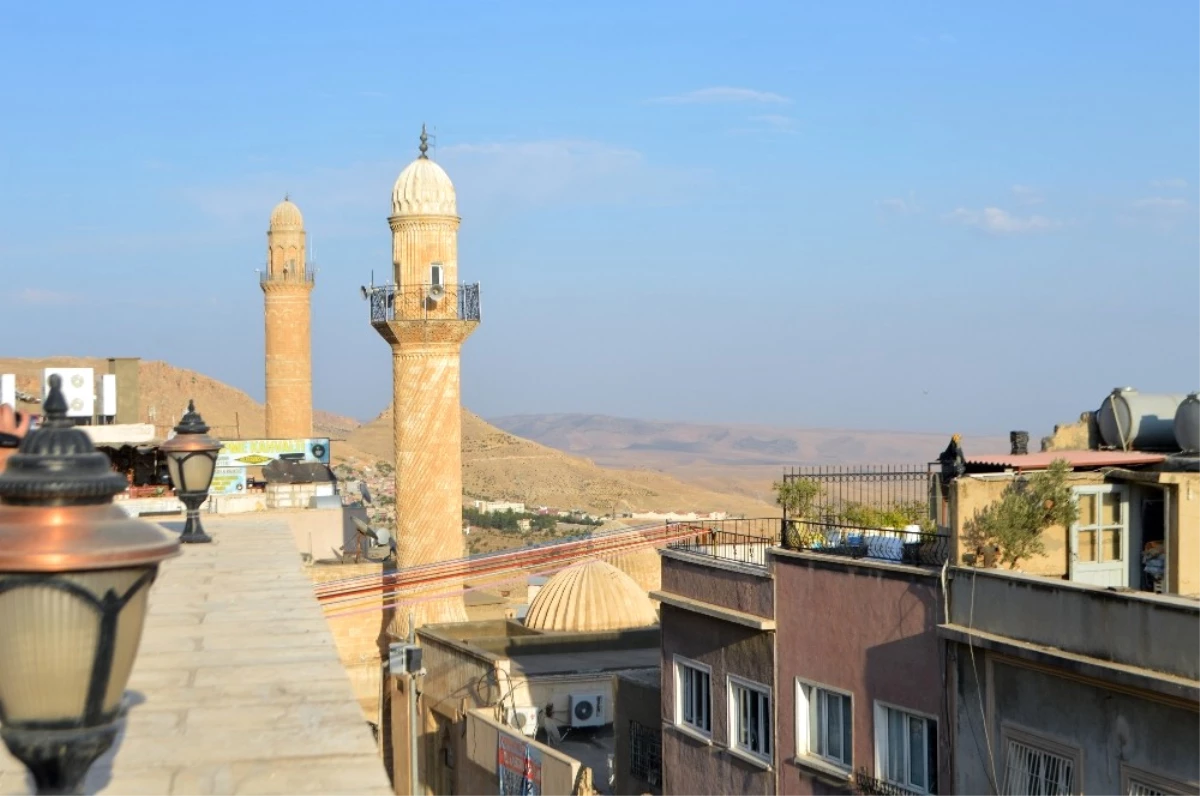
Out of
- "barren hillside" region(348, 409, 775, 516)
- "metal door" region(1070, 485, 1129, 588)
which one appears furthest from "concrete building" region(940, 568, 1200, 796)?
"barren hillside" region(348, 409, 775, 516)

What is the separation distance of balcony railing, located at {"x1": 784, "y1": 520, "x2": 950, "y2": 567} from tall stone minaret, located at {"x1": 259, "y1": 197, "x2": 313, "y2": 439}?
34.0m

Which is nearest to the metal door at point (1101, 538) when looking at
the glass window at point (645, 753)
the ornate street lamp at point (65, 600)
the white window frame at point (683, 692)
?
the white window frame at point (683, 692)

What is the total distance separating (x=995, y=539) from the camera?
1211 cm

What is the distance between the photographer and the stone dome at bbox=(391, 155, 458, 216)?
29.7 m

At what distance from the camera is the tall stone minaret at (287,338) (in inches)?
1849

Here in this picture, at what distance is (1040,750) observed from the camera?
434 inches

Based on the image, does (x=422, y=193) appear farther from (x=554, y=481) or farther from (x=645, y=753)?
(x=554, y=481)

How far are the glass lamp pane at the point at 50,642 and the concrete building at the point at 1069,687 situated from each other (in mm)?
7771

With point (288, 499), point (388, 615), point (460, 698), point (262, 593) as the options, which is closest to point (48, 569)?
Answer: point (262, 593)

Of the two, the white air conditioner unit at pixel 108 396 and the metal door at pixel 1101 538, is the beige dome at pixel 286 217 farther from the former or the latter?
the metal door at pixel 1101 538

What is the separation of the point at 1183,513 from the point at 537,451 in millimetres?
90988

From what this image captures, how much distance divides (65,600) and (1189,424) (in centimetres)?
1129

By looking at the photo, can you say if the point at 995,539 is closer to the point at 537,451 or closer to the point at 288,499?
the point at 288,499

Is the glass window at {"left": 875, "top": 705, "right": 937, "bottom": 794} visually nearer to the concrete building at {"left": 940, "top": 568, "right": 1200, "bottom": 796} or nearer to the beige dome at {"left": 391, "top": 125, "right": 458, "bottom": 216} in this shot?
the concrete building at {"left": 940, "top": 568, "right": 1200, "bottom": 796}
